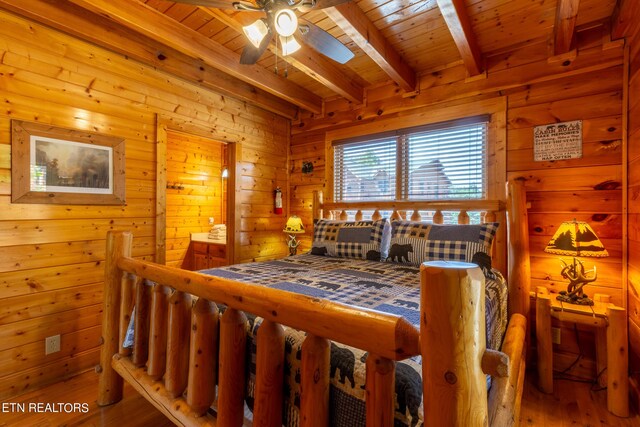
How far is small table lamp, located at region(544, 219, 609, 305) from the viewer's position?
5.70ft

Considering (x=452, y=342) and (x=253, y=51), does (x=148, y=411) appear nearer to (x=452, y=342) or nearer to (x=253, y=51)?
(x=452, y=342)

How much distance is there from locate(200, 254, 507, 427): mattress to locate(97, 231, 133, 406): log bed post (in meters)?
0.50

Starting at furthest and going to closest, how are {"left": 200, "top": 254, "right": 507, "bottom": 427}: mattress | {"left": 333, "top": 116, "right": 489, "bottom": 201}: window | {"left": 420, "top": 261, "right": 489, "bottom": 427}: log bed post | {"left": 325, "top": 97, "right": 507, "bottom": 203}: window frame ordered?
{"left": 333, "top": 116, "right": 489, "bottom": 201}: window → {"left": 325, "top": 97, "right": 507, "bottom": 203}: window frame → {"left": 200, "top": 254, "right": 507, "bottom": 427}: mattress → {"left": 420, "top": 261, "right": 489, "bottom": 427}: log bed post

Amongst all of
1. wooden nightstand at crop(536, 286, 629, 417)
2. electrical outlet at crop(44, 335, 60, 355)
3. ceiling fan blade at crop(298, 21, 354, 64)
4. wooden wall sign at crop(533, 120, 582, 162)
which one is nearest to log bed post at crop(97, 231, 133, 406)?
electrical outlet at crop(44, 335, 60, 355)

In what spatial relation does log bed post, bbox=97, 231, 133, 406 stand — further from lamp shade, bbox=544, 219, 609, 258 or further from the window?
lamp shade, bbox=544, 219, 609, 258

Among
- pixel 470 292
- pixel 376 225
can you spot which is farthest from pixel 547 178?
pixel 470 292

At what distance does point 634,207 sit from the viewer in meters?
1.77

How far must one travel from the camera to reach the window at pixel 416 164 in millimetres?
2529

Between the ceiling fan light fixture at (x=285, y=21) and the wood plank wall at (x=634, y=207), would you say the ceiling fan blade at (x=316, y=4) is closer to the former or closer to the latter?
the ceiling fan light fixture at (x=285, y=21)

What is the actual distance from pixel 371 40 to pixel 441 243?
1517mm

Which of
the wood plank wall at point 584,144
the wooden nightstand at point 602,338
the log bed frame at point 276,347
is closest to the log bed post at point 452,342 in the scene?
the log bed frame at point 276,347

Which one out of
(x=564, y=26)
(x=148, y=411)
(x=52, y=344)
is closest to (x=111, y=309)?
(x=148, y=411)

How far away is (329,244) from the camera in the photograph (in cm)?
257

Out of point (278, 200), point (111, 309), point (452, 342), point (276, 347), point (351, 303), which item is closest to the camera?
point (452, 342)
